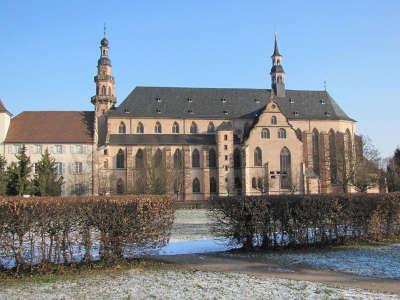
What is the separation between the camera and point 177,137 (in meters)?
73.7

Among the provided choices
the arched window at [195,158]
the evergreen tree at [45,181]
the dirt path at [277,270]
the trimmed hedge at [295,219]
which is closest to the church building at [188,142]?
the arched window at [195,158]

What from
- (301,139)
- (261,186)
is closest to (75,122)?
(261,186)

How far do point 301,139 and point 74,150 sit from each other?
36.4 metres

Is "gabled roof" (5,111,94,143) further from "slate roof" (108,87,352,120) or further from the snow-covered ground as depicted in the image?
the snow-covered ground

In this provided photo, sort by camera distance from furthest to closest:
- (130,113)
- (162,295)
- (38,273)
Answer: (130,113) → (38,273) → (162,295)

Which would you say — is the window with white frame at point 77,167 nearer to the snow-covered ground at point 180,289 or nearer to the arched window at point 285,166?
the arched window at point 285,166

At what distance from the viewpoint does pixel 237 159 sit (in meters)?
72.3

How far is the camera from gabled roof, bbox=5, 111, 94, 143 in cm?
6744

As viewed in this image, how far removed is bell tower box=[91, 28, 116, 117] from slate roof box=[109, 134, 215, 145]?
7.70 meters

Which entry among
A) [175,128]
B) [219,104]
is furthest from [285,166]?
[175,128]

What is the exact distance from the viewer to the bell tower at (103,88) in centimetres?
7675

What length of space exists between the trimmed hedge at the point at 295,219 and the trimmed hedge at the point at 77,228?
332 centimetres

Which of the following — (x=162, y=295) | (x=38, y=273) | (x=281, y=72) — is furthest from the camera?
(x=281, y=72)

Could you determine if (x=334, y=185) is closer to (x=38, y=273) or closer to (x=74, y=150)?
(x=74, y=150)
